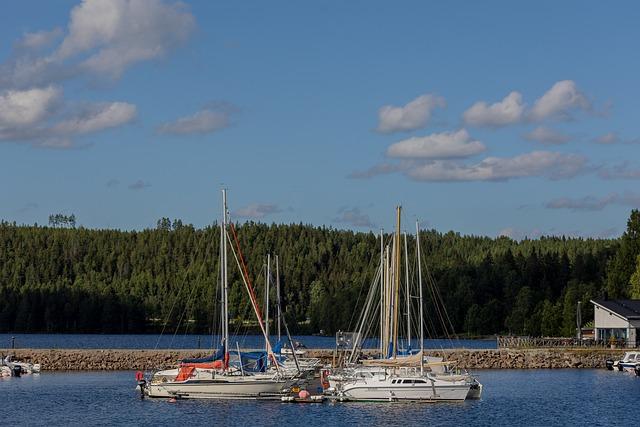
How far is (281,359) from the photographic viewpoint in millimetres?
77062

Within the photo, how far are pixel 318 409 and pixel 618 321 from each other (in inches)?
1900

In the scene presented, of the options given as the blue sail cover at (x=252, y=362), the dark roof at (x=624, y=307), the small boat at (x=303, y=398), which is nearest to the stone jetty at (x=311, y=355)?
the dark roof at (x=624, y=307)

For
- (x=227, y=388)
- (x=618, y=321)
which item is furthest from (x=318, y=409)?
(x=618, y=321)

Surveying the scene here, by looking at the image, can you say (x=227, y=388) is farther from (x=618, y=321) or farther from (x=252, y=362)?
(x=618, y=321)

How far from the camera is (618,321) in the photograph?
10469 centimetres

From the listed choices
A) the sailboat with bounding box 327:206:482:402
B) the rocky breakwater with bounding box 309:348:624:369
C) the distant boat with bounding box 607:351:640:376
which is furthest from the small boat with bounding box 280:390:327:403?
the distant boat with bounding box 607:351:640:376

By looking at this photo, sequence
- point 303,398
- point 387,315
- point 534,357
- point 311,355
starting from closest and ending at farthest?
point 303,398
point 387,315
point 311,355
point 534,357

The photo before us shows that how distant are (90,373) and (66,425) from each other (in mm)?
31518

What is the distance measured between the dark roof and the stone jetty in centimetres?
555

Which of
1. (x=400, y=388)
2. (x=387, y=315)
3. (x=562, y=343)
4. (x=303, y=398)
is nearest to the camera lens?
(x=400, y=388)

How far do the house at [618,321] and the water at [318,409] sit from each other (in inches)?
975

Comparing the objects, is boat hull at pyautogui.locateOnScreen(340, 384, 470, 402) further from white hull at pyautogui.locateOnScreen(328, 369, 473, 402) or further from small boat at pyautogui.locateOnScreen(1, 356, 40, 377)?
small boat at pyautogui.locateOnScreen(1, 356, 40, 377)

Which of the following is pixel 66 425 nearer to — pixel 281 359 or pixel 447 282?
pixel 281 359

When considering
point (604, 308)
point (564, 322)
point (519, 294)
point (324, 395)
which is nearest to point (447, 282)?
point (519, 294)
